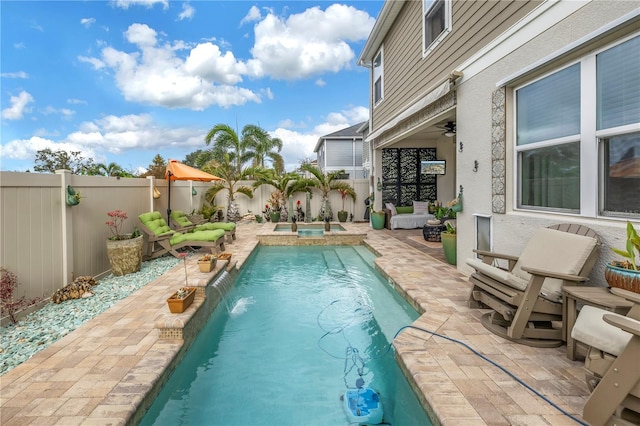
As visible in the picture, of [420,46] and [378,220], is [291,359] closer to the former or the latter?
[420,46]

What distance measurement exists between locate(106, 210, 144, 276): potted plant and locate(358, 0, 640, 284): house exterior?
586 cm

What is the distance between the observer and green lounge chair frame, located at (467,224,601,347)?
291cm

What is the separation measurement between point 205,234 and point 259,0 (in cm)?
951

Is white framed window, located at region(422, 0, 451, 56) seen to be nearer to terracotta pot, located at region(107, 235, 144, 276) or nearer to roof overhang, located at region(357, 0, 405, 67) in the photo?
roof overhang, located at region(357, 0, 405, 67)

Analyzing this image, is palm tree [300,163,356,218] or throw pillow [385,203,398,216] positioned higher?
palm tree [300,163,356,218]

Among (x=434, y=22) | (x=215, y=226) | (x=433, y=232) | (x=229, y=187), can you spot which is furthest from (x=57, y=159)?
(x=434, y=22)

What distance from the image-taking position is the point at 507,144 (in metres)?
4.38

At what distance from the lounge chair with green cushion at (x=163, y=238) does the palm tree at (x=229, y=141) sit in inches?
328

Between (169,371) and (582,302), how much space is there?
3.57m

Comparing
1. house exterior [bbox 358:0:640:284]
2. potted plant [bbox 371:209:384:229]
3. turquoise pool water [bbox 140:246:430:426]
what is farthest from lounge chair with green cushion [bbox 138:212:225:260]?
potted plant [bbox 371:209:384:229]

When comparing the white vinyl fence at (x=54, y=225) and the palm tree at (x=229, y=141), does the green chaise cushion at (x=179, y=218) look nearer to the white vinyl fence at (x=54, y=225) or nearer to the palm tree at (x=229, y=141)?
the white vinyl fence at (x=54, y=225)

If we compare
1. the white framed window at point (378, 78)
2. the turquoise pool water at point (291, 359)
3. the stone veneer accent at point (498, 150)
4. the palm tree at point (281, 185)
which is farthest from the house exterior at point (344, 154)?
the stone veneer accent at point (498, 150)

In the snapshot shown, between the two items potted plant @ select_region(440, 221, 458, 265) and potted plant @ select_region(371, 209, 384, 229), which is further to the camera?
potted plant @ select_region(371, 209, 384, 229)

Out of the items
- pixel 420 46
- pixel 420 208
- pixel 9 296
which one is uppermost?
pixel 420 46
